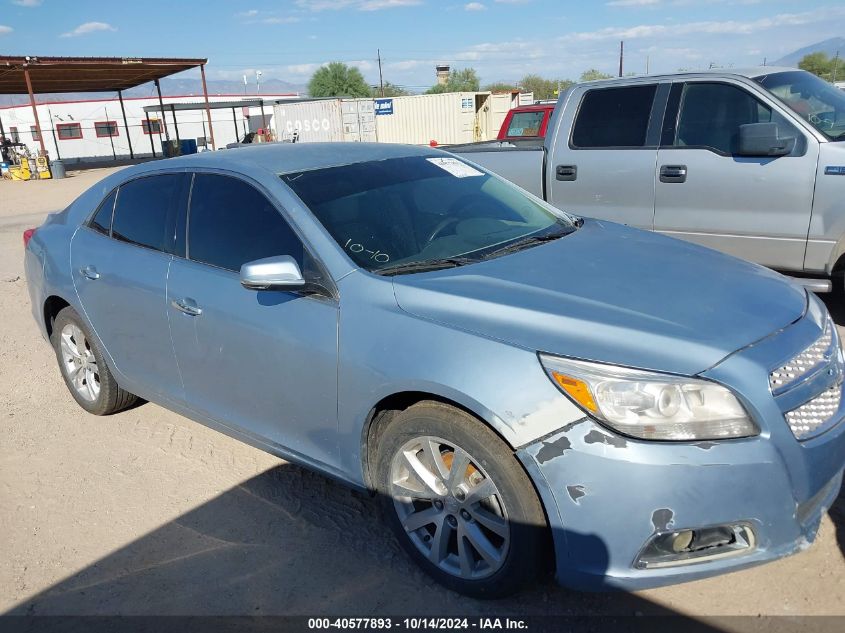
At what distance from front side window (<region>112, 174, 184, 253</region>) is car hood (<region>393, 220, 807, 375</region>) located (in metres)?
1.58

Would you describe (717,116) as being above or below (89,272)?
above

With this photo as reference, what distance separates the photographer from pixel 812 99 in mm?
5383

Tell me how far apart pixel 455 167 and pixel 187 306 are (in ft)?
5.39

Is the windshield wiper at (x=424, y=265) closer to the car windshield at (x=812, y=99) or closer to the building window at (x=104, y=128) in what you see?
the car windshield at (x=812, y=99)

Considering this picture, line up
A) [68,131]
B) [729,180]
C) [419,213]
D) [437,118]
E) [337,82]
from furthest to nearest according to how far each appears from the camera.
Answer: [337,82]
[68,131]
[437,118]
[729,180]
[419,213]

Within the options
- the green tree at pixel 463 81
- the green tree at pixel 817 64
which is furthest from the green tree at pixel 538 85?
the green tree at pixel 817 64

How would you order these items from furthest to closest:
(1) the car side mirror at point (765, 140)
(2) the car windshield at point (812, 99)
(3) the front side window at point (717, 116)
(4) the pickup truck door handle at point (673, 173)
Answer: (4) the pickup truck door handle at point (673, 173), (3) the front side window at point (717, 116), (2) the car windshield at point (812, 99), (1) the car side mirror at point (765, 140)

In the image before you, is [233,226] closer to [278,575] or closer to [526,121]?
[278,575]

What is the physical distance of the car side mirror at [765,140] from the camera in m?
5.01

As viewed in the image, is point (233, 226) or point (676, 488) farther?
point (233, 226)

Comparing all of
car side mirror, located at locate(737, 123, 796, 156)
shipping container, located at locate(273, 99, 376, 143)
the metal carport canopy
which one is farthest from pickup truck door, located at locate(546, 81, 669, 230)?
shipping container, located at locate(273, 99, 376, 143)

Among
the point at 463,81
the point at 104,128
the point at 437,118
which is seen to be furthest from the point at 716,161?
the point at 463,81

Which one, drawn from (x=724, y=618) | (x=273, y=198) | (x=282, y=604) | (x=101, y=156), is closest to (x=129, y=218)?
(x=273, y=198)

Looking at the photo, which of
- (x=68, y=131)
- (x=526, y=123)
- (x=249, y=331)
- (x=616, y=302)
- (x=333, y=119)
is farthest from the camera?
(x=68, y=131)
